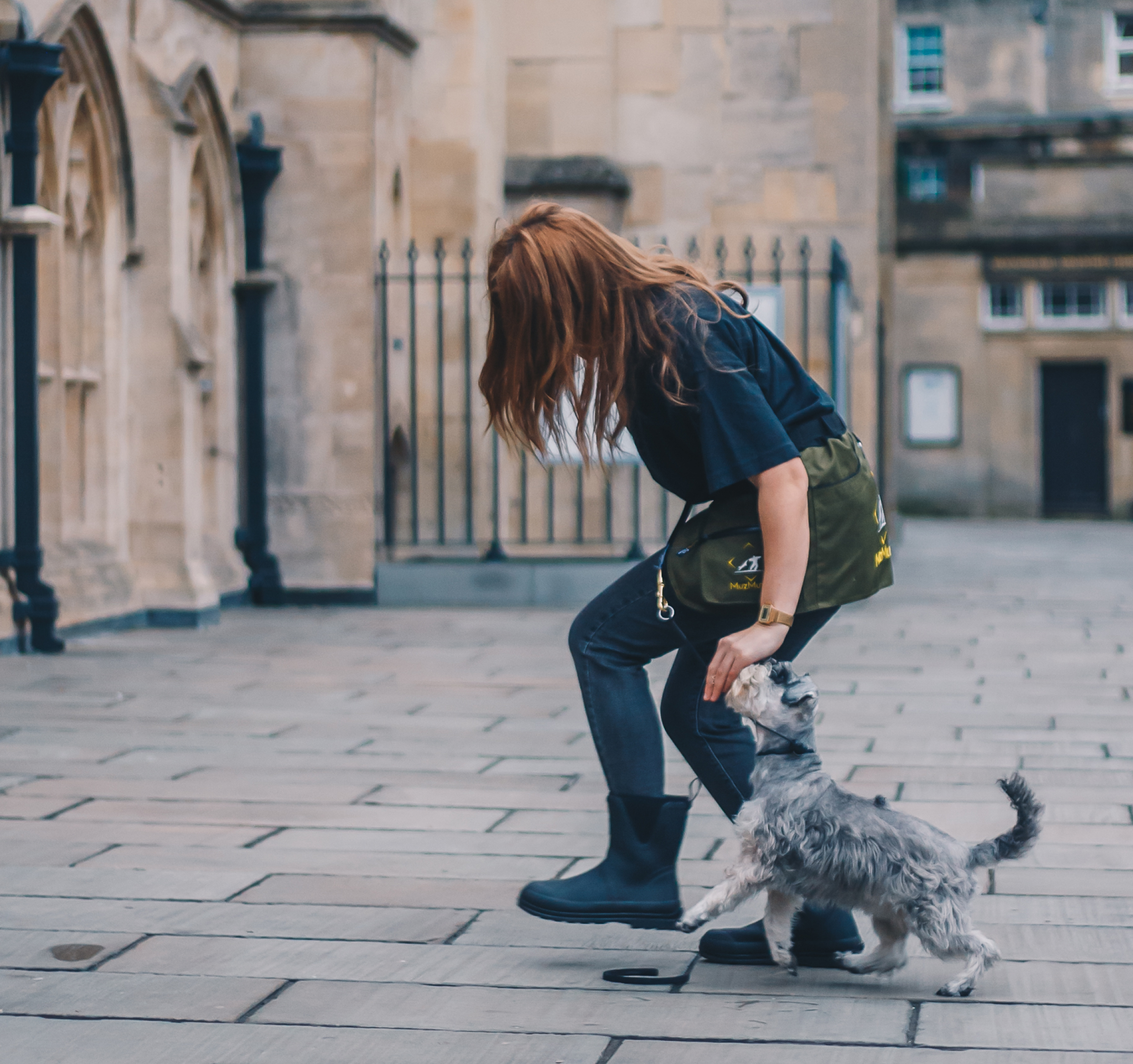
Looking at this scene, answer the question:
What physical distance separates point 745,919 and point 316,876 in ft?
3.67

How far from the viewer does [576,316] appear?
138 inches

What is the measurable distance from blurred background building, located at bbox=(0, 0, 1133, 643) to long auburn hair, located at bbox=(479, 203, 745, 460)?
602cm

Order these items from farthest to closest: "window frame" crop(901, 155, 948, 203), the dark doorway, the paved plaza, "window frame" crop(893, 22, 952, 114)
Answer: "window frame" crop(893, 22, 952, 114) < "window frame" crop(901, 155, 948, 203) < the dark doorway < the paved plaza

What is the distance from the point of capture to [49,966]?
3.71 meters

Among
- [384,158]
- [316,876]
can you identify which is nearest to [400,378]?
[384,158]

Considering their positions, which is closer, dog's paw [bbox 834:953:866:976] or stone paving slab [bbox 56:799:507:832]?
dog's paw [bbox 834:953:866:976]

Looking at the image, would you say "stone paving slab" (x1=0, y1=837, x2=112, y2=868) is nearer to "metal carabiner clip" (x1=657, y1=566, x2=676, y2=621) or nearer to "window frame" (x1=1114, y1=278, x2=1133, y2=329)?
"metal carabiner clip" (x1=657, y1=566, x2=676, y2=621)

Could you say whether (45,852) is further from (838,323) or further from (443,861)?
(838,323)

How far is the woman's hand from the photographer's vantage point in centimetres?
343

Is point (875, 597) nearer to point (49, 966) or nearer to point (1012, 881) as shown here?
point (1012, 881)

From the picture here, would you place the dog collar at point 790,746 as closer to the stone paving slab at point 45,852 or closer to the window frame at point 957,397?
the stone paving slab at point 45,852

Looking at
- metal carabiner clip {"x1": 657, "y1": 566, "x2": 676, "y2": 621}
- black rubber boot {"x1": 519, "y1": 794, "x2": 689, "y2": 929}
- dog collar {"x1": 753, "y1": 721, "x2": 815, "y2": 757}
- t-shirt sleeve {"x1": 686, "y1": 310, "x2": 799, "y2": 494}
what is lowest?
black rubber boot {"x1": 519, "y1": 794, "x2": 689, "y2": 929}

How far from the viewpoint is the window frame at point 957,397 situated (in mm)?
29031

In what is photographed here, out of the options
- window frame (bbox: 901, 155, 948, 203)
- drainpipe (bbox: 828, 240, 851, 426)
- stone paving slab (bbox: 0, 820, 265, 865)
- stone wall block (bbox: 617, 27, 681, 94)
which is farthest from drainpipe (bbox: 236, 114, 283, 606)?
window frame (bbox: 901, 155, 948, 203)
